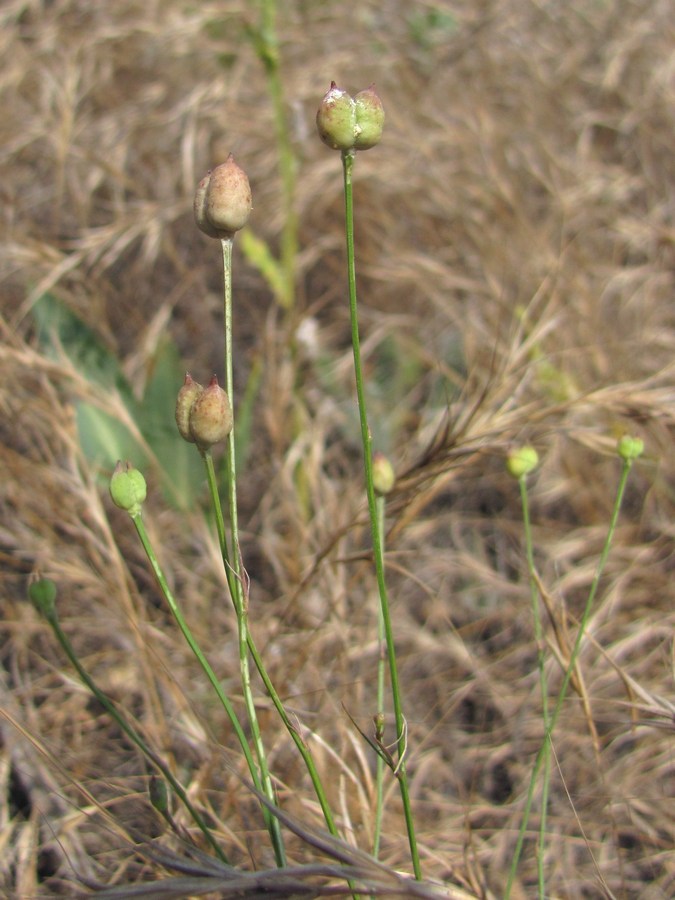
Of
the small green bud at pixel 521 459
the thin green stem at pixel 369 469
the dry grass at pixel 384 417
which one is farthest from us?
the dry grass at pixel 384 417

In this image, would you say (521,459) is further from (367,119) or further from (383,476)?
(367,119)

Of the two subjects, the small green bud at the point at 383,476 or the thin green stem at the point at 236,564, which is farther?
the small green bud at the point at 383,476

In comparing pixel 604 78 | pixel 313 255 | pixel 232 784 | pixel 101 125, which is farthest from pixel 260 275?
pixel 232 784

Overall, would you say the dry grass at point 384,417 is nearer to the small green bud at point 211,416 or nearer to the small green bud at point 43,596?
the small green bud at point 43,596

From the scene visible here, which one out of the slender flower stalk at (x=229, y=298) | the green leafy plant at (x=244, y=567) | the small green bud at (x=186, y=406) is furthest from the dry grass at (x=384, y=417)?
the small green bud at (x=186, y=406)

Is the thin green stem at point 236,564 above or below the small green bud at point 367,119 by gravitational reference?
below
